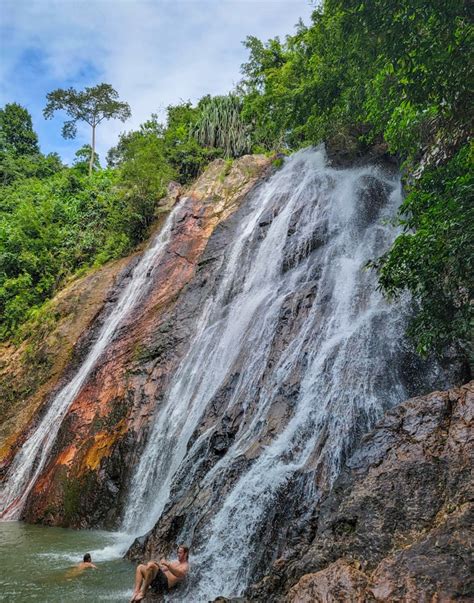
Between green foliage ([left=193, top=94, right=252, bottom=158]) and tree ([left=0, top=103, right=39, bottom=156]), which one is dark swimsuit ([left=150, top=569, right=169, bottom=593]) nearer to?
green foliage ([left=193, top=94, right=252, bottom=158])

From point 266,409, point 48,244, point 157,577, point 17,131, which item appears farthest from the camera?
point 17,131

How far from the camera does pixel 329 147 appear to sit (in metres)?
18.6

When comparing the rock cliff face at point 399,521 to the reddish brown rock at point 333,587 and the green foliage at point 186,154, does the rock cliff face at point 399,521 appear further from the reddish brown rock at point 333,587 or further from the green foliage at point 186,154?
the green foliage at point 186,154

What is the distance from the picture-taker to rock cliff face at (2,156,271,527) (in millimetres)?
12305

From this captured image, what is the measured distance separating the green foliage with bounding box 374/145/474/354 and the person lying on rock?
4.82 metres

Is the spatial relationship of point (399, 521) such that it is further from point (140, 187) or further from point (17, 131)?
point (17, 131)

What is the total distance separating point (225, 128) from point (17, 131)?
2628 centimetres

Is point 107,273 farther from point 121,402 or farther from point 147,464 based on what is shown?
point 147,464

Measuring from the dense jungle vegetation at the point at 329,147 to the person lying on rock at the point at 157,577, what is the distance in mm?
4874

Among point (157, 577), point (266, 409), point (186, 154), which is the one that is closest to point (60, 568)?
point (157, 577)

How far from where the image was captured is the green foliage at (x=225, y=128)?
27.6 meters

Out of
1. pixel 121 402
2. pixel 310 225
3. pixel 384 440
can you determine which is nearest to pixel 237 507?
pixel 384 440

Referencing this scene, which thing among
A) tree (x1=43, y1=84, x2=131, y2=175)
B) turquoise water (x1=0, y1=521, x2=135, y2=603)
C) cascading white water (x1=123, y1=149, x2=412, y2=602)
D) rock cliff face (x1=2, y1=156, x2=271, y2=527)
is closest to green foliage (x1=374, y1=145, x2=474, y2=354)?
cascading white water (x1=123, y1=149, x2=412, y2=602)

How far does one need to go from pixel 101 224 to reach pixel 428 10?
23464 mm
